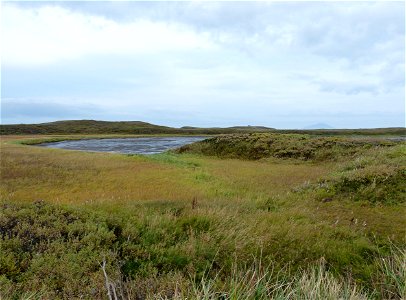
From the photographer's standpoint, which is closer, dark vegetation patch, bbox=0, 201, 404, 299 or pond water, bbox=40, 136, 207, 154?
dark vegetation patch, bbox=0, 201, 404, 299

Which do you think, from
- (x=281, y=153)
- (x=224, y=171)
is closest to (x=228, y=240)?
(x=224, y=171)

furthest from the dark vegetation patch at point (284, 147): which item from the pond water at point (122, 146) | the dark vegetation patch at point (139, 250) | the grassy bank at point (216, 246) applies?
the dark vegetation patch at point (139, 250)

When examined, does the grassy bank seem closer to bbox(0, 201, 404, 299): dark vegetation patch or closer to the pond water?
bbox(0, 201, 404, 299): dark vegetation patch

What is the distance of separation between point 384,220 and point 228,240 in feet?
20.2

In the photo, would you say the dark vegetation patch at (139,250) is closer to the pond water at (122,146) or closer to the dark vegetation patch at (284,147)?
the dark vegetation patch at (284,147)

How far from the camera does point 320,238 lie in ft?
27.8

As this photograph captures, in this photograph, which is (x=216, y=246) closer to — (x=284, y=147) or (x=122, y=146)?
(x=284, y=147)

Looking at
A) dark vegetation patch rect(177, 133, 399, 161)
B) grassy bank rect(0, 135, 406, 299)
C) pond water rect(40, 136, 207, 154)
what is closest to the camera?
grassy bank rect(0, 135, 406, 299)

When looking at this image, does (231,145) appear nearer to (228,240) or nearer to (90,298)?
(228,240)

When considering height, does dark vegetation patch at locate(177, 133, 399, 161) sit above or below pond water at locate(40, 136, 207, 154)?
above

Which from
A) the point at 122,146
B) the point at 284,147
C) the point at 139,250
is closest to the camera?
the point at 139,250

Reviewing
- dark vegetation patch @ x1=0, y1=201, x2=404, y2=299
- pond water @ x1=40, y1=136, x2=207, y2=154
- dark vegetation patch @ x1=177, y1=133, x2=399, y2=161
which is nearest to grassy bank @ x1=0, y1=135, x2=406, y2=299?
dark vegetation patch @ x1=0, y1=201, x2=404, y2=299

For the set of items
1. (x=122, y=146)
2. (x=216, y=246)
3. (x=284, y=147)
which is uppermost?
(x=284, y=147)

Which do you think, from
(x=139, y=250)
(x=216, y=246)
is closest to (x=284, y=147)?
(x=216, y=246)
